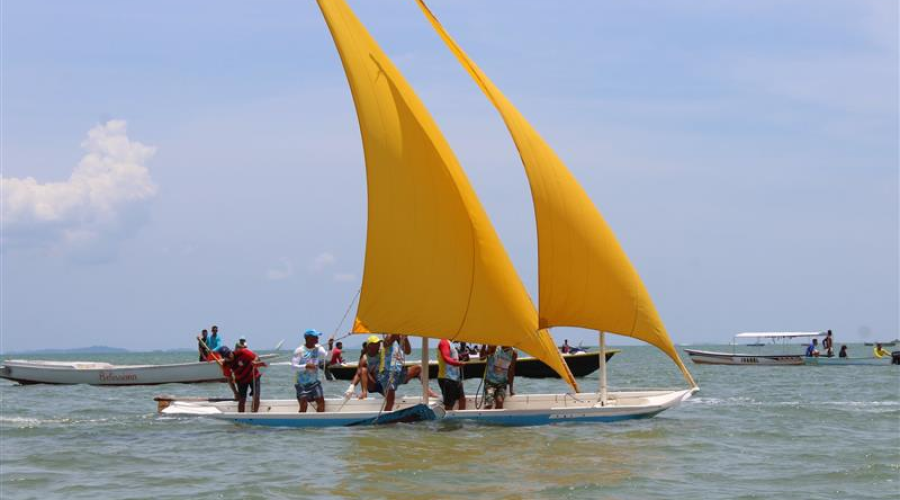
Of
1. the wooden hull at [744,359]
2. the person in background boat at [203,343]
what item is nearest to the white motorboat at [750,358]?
the wooden hull at [744,359]

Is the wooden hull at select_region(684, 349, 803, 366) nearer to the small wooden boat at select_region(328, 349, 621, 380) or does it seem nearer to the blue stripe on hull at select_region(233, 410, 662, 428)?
the small wooden boat at select_region(328, 349, 621, 380)

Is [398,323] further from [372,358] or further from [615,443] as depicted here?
[615,443]

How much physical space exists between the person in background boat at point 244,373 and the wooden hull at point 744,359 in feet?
135

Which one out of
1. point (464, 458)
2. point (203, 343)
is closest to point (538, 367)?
point (203, 343)

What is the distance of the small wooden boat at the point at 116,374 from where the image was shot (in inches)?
1470

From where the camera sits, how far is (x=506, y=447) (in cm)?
1758

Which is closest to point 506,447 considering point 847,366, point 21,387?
point 21,387

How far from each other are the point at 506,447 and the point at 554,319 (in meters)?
3.43

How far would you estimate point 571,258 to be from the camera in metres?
20.3

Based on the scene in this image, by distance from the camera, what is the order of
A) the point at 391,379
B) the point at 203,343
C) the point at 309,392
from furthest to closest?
the point at 203,343 → the point at 309,392 → the point at 391,379

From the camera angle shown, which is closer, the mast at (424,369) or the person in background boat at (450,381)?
the mast at (424,369)

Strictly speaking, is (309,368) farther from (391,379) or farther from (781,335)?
(781,335)

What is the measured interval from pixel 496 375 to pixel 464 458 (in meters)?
4.12

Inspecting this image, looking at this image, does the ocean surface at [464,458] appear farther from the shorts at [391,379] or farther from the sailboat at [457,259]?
the shorts at [391,379]
